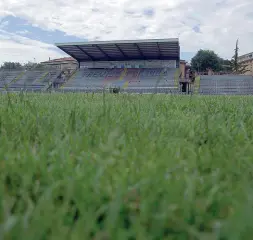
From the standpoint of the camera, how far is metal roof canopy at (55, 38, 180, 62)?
83.5ft

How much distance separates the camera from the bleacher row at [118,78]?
1050 inches

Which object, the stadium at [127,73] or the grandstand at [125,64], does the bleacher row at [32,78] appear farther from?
the grandstand at [125,64]

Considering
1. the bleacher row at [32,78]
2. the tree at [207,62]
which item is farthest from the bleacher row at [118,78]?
the tree at [207,62]

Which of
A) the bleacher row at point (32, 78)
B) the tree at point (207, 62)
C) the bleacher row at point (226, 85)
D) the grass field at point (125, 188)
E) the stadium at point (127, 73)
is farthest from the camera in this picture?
the tree at point (207, 62)

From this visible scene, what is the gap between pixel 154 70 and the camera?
29688 millimetres

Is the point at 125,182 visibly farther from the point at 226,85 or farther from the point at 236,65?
the point at 236,65

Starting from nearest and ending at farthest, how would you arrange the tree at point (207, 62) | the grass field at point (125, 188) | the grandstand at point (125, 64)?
the grass field at point (125, 188) < the grandstand at point (125, 64) < the tree at point (207, 62)

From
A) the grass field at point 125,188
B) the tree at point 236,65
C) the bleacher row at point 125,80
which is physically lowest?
the grass field at point 125,188

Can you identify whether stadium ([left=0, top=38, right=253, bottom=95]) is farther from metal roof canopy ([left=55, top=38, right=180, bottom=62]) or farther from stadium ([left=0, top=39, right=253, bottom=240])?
stadium ([left=0, top=39, right=253, bottom=240])

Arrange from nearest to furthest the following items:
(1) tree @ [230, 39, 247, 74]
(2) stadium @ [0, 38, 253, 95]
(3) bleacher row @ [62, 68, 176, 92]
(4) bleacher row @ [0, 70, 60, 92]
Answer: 1. (2) stadium @ [0, 38, 253, 95]
2. (3) bleacher row @ [62, 68, 176, 92]
3. (4) bleacher row @ [0, 70, 60, 92]
4. (1) tree @ [230, 39, 247, 74]

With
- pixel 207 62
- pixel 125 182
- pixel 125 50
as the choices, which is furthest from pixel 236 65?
pixel 125 182

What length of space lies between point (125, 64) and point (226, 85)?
1064cm

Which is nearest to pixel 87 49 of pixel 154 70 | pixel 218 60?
pixel 154 70

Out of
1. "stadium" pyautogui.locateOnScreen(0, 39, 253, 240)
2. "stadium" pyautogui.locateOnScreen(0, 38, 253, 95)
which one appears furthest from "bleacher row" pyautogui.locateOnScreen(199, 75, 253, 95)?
"stadium" pyautogui.locateOnScreen(0, 39, 253, 240)
